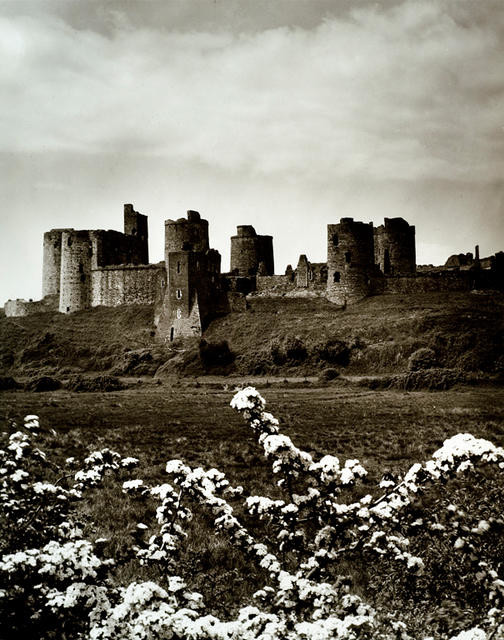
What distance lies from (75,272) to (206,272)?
53.2 ft

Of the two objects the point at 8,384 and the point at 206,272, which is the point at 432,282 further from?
the point at 8,384

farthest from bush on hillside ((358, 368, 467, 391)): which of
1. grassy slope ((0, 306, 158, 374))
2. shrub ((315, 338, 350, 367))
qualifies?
grassy slope ((0, 306, 158, 374))

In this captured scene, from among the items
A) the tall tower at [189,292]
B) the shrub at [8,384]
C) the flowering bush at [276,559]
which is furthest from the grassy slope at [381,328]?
the flowering bush at [276,559]

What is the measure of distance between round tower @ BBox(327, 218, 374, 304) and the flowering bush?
46.5 metres

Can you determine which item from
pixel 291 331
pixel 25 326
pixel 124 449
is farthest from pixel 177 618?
pixel 25 326

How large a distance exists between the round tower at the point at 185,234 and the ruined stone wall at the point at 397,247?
1681 centimetres

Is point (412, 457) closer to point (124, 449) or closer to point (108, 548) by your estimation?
point (124, 449)

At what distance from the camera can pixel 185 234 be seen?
61688mm

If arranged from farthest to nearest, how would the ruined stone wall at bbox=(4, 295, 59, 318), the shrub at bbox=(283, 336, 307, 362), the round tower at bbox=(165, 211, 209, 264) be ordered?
1. the ruined stone wall at bbox=(4, 295, 59, 318)
2. the round tower at bbox=(165, 211, 209, 264)
3. the shrub at bbox=(283, 336, 307, 362)

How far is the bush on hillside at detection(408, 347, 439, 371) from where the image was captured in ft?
123

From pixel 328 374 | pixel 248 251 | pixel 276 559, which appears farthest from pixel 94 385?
pixel 248 251

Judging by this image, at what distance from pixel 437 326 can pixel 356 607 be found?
38.4m

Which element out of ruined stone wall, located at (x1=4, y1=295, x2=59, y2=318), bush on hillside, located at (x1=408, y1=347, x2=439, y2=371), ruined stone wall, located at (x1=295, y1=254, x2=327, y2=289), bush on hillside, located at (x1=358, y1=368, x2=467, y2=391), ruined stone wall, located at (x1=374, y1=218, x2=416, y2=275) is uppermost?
ruined stone wall, located at (x1=374, y1=218, x2=416, y2=275)

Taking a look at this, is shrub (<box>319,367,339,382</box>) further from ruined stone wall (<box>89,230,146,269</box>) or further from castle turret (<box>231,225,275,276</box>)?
ruined stone wall (<box>89,230,146,269</box>)
